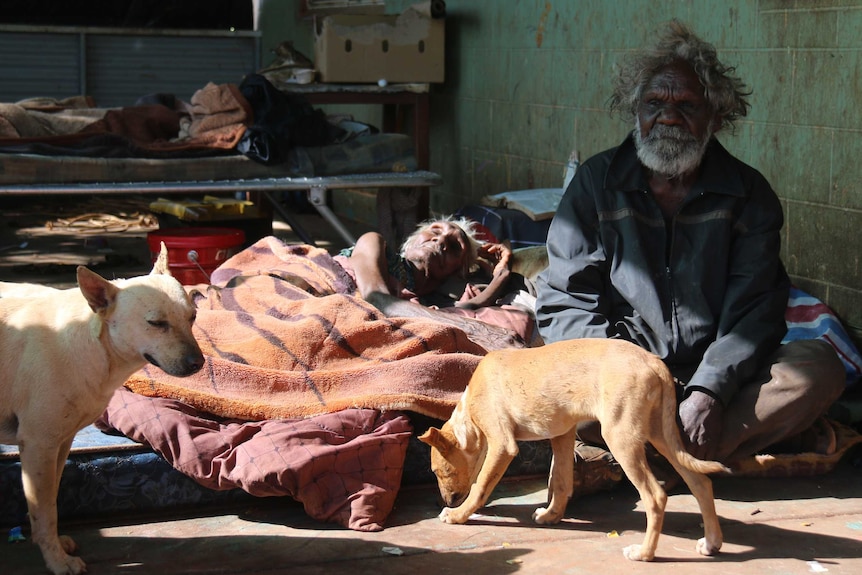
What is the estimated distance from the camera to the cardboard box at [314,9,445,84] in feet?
29.8

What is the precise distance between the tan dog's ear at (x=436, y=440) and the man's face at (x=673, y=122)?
1.58m

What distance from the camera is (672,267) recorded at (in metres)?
4.41

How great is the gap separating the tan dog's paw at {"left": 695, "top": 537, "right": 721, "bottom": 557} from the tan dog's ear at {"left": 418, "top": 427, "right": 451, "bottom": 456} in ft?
3.14

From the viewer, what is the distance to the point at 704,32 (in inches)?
250

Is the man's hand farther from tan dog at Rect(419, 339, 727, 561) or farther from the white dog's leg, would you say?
the white dog's leg

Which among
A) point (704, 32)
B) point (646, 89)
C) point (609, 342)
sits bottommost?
point (609, 342)

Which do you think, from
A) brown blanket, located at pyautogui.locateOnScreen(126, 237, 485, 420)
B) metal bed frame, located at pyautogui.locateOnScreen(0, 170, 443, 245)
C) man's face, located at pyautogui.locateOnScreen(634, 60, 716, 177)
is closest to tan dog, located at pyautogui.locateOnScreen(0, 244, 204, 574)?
brown blanket, located at pyautogui.locateOnScreen(126, 237, 485, 420)

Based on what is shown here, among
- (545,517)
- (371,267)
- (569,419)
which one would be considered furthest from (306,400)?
(371,267)

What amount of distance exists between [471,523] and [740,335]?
1.35m

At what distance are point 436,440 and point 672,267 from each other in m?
1.39

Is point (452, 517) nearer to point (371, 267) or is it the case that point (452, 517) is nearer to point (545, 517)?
point (545, 517)

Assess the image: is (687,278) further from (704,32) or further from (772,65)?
(704,32)

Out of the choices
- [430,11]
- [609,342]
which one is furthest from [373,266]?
[430,11]

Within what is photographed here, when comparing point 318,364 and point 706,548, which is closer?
point 706,548
